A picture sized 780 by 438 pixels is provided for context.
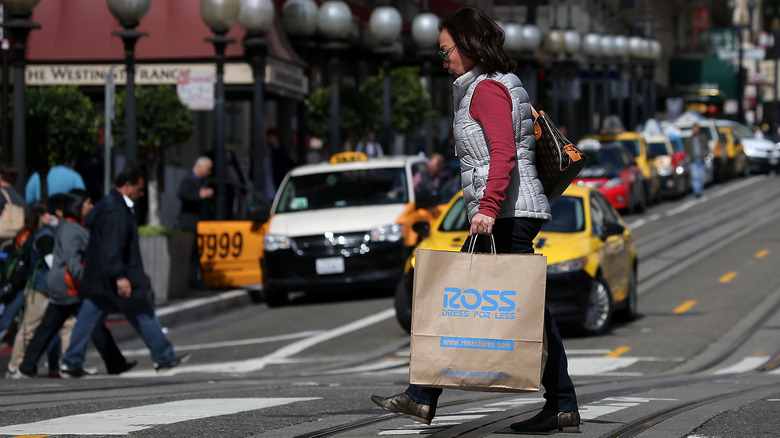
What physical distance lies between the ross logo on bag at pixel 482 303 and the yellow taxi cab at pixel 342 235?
1146cm

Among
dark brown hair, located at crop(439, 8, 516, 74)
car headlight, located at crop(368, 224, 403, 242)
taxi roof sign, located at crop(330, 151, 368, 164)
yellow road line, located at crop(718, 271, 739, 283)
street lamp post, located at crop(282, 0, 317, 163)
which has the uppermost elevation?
street lamp post, located at crop(282, 0, 317, 163)

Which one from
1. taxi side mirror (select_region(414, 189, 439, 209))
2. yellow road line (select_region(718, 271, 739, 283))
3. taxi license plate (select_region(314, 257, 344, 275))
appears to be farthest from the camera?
yellow road line (select_region(718, 271, 739, 283))

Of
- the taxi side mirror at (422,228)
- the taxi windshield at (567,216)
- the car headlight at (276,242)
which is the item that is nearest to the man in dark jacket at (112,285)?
the taxi side mirror at (422,228)

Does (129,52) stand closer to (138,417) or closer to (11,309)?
(11,309)

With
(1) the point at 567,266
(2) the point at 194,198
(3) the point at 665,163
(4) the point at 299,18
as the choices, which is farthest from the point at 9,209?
(3) the point at 665,163

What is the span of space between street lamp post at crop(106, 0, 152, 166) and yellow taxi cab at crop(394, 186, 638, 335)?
405 centimetres

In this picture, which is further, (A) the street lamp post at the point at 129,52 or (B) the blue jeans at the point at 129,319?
(A) the street lamp post at the point at 129,52

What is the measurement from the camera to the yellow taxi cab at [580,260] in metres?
14.5

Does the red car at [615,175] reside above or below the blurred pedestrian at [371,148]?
below

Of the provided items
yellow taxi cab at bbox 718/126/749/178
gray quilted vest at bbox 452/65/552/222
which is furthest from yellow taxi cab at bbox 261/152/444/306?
yellow taxi cab at bbox 718/126/749/178

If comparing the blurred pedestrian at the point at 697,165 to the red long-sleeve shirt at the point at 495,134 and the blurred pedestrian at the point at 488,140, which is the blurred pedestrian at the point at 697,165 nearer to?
the blurred pedestrian at the point at 488,140

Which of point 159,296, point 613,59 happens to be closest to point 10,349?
point 159,296

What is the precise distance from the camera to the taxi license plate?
17875mm

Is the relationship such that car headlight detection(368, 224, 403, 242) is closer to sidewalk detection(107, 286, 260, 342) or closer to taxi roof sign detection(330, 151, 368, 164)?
sidewalk detection(107, 286, 260, 342)
